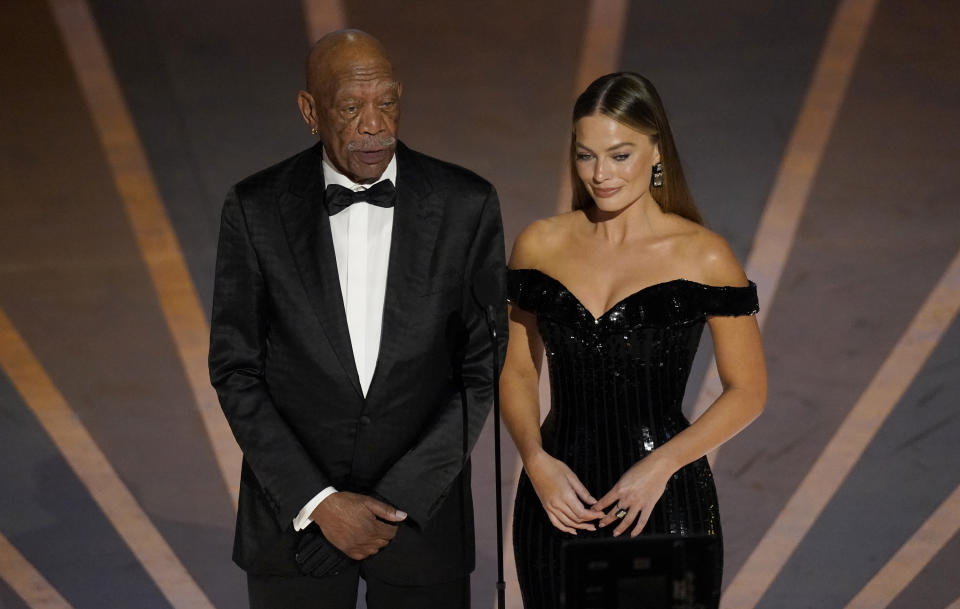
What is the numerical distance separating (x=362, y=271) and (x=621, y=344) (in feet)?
1.67

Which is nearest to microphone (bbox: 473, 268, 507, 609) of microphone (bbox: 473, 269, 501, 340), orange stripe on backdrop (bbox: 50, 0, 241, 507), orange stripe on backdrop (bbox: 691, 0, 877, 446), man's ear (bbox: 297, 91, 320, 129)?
microphone (bbox: 473, 269, 501, 340)

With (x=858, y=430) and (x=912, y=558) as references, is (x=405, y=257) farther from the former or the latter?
(x=912, y=558)

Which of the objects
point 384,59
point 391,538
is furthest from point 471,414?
point 384,59

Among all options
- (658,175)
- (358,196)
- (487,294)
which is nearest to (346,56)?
(358,196)

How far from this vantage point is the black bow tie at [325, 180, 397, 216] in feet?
7.18

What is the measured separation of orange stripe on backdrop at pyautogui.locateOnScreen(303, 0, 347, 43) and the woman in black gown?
1.62 meters

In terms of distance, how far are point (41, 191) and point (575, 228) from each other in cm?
214

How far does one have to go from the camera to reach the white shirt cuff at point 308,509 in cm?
220

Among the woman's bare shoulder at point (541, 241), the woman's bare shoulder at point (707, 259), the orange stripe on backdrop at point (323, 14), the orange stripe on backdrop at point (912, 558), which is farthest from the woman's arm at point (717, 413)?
the orange stripe on backdrop at point (323, 14)

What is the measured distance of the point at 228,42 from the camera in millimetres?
3854

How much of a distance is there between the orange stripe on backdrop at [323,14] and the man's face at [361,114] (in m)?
1.72

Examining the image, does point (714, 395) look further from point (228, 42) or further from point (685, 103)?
point (228, 42)

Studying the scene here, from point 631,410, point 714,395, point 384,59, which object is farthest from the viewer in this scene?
point 714,395

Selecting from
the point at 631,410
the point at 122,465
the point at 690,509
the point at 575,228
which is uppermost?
the point at 575,228
